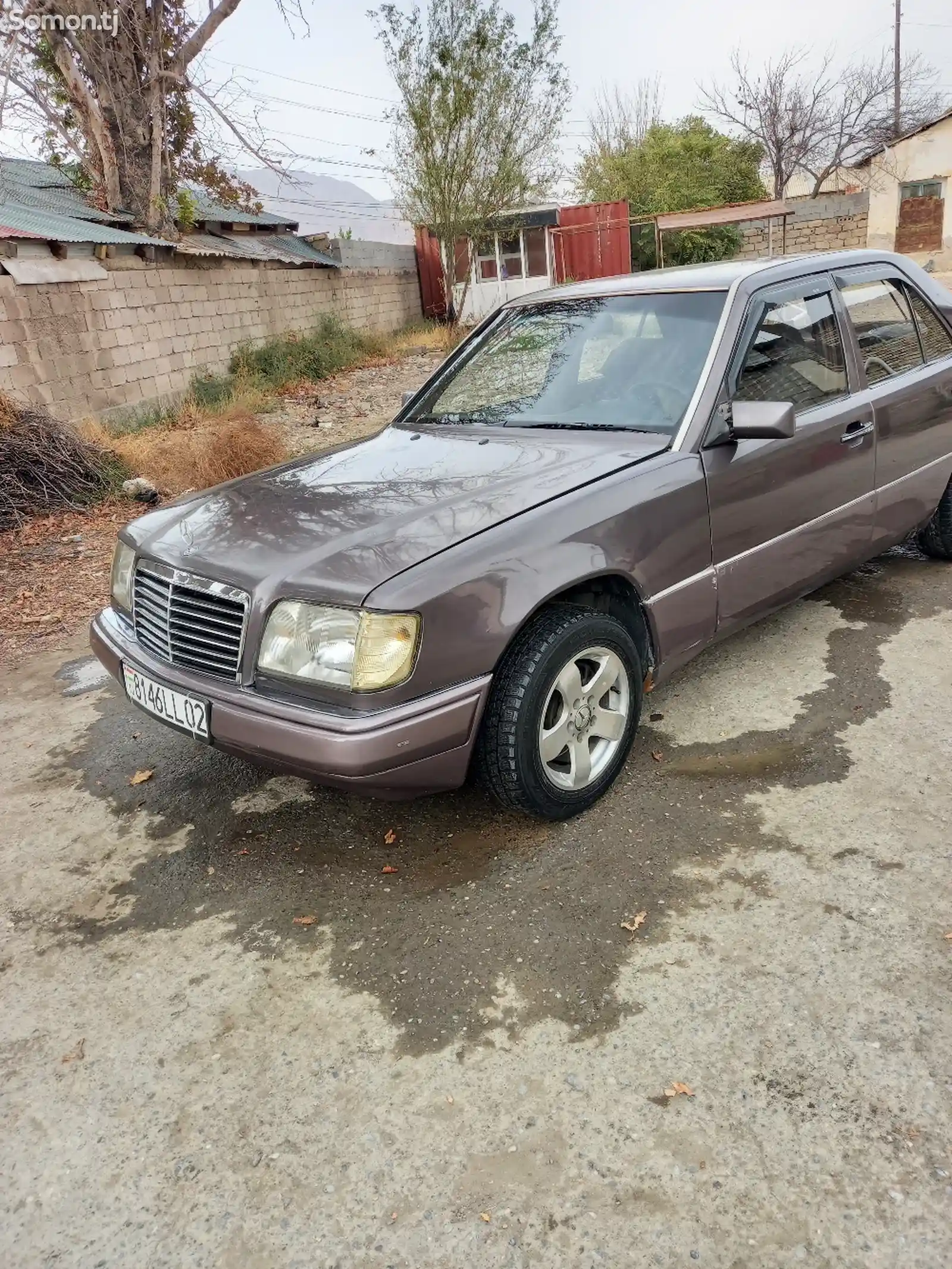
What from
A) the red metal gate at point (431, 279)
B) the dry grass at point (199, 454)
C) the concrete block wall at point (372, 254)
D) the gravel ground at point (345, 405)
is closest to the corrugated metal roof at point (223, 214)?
the concrete block wall at point (372, 254)

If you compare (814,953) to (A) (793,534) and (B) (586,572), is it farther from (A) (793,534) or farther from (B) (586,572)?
(A) (793,534)

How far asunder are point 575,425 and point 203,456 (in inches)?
216

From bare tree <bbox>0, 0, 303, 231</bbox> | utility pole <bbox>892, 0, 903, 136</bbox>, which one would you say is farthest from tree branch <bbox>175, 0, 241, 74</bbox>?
utility pole <bbox>892, 0, 903, 136</bbox>

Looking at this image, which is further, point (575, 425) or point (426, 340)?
point (426, 340)

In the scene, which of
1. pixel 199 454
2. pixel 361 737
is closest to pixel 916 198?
pixel 199 454

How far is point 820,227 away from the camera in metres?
24.8

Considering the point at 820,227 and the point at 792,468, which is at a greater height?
the point at 820,227

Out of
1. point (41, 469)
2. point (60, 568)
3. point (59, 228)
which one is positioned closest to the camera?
point (60, 568)

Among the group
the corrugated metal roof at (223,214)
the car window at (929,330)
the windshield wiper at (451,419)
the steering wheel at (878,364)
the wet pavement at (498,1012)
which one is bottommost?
the wet pavement at (498,1012)

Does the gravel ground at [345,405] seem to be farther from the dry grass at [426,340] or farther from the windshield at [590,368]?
the windshield at [590,368]

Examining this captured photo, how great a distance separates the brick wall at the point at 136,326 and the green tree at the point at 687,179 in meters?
12.1

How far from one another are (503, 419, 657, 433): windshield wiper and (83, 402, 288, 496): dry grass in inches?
184

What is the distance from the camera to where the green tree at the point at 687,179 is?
24875 mm

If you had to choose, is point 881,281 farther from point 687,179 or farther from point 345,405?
point 687,179
